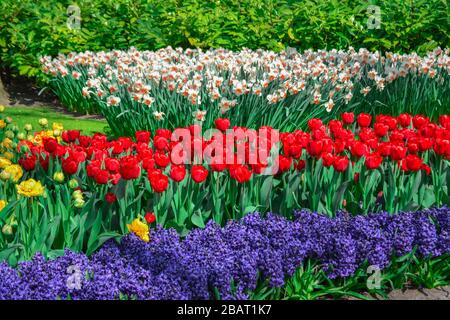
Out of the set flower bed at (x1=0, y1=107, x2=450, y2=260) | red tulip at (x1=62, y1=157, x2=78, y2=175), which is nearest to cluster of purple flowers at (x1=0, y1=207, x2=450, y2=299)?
flower bed at (x1=0, y1=107, x2=450, y2=260)

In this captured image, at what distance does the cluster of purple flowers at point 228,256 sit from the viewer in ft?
11.0

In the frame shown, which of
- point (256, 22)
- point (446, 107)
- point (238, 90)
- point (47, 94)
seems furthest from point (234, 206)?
point (47, 94)

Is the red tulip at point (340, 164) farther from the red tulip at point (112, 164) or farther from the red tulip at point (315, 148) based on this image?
the red tulip at point (112, 164)

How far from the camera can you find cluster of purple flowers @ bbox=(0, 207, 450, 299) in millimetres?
3365

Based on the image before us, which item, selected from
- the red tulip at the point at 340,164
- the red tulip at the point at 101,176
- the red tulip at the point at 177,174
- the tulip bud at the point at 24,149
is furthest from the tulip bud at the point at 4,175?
the red tulip at the point at 340,164

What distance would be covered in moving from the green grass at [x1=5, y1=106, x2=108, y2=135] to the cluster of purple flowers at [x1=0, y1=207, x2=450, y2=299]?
4282mm

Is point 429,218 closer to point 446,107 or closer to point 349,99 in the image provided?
point 349,99

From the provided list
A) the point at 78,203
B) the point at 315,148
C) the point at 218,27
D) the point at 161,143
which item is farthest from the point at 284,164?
the point at 218,27

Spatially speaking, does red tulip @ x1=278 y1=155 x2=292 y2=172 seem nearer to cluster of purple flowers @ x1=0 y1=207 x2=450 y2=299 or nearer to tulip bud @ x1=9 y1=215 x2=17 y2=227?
cluster of purple flowers @ x1=0 y1=207 x2=450 y2=299

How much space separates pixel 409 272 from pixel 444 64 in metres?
4.13

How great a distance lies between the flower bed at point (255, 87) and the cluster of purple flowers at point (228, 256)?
2.22m

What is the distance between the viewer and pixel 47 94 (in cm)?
1034

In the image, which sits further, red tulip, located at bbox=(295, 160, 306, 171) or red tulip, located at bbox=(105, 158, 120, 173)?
red tulip, located at bbox=(295, 160, 306, 171)

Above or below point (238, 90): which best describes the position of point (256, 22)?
above
